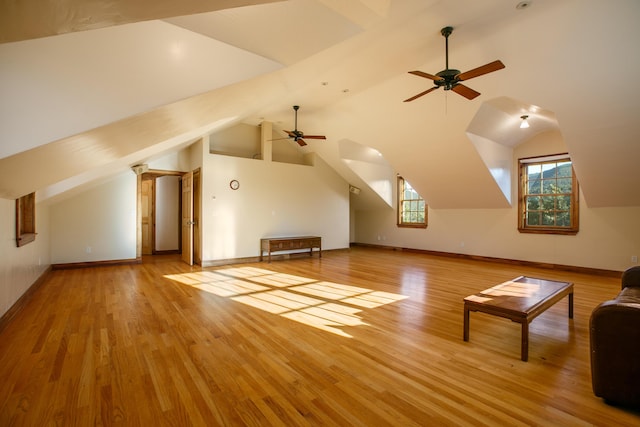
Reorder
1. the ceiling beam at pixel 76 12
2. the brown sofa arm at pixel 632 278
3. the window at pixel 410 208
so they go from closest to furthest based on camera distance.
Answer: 1. the ceiling beam at pixel 76 12
2. the brown sofa arm at pixel 632 278
3. the window at pixel 410 208

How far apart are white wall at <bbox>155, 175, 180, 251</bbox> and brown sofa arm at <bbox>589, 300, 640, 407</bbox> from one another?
9.04 metres

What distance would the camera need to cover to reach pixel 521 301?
262 cm

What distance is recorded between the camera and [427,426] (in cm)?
161

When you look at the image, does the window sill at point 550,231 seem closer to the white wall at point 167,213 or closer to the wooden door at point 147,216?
the white wall at point 167,213

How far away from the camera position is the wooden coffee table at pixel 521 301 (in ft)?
7.74

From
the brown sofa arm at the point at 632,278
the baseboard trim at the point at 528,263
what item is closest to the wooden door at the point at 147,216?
the baseboard trim at the point at 528,263

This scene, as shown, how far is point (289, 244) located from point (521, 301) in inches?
208

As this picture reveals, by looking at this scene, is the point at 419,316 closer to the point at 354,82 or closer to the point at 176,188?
the point at 354,82

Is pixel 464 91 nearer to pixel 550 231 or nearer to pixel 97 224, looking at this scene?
pixel 550 231

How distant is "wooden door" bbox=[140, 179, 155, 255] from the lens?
8.18 m

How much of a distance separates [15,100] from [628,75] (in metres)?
5.79

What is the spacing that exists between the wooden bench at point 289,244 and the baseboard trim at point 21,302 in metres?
3.93

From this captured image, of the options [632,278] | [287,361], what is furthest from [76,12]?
[632,278]

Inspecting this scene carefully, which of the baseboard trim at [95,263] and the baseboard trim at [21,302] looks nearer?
the baseboard trim at [21,302]
